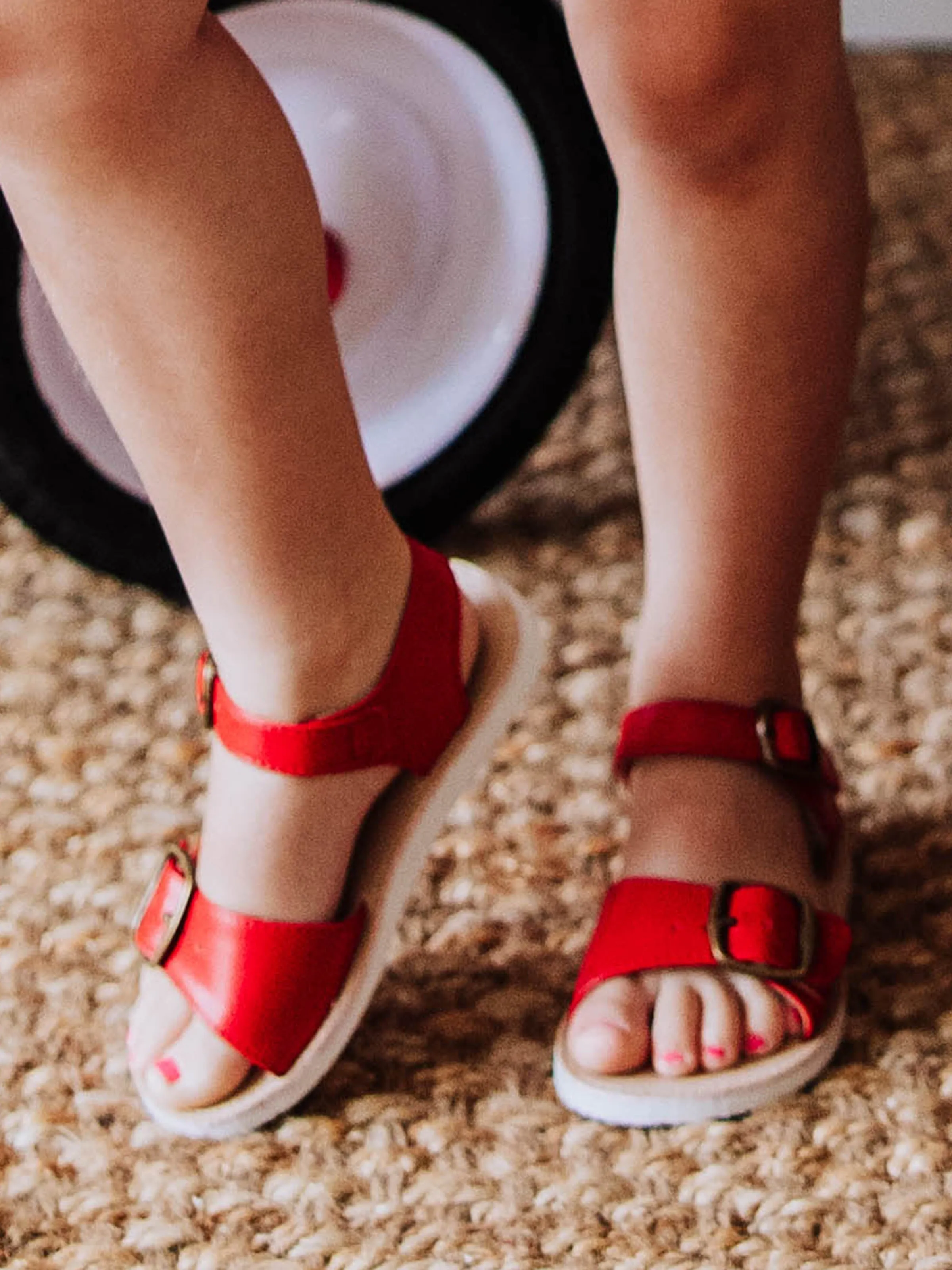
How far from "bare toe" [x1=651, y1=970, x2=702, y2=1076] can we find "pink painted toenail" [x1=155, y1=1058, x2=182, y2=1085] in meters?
0.18

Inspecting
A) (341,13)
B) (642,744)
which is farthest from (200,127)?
(341,13)


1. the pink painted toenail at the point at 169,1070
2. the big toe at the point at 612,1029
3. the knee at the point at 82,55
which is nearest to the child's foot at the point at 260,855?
the pink painted toenail at the point at 169,1070

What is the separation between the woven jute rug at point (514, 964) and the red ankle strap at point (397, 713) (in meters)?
0.12

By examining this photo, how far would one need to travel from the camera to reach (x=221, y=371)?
1.56ft

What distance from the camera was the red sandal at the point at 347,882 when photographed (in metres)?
0.55

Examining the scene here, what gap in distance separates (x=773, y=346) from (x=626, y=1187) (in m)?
0.34

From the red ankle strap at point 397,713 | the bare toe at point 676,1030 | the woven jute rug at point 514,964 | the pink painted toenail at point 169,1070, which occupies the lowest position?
the woven jute rug at point 514,964

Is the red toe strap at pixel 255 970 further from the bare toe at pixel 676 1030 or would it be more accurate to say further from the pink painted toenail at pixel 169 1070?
the bare toe at pixel 676 1030

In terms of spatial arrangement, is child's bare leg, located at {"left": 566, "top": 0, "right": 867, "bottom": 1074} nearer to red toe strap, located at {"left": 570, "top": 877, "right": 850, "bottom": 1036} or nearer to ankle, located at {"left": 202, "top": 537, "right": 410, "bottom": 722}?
red toe strap, located at {"left": 570, "top": 877, "right": 850, "bottom": 1036}

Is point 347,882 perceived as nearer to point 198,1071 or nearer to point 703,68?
point 198,1071

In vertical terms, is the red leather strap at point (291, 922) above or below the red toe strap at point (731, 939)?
above

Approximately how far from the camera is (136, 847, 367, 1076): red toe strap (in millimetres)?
551

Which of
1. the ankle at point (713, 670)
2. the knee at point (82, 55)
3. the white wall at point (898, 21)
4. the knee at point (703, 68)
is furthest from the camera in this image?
the white wall at point (898, 21)

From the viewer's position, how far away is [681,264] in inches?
23.4
